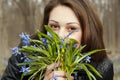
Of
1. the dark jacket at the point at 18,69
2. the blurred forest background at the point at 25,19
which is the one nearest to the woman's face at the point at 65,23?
the dark jacket at the point at 18,69

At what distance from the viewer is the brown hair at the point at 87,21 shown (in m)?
3.15

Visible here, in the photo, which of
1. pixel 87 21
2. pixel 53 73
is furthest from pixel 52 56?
pixel 87 21

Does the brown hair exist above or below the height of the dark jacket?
above

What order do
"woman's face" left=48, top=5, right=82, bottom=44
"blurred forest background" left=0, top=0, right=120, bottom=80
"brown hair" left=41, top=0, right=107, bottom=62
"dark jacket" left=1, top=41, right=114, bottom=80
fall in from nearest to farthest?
"woman's face" left=48, top=5, right=82, bottom=44
"brown hair" left=41, top=0, right=107, bottom=62
"dark jacket" left=1, top=41, right=114, bottom=80
"blurred forest background" left=0, top=0, right=120, bottom=80

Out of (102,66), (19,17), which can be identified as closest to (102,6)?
(19,17)

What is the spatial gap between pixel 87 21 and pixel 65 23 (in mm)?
285

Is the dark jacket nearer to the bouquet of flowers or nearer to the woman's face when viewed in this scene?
the woman's face

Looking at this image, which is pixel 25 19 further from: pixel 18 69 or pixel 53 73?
pixel 53 73

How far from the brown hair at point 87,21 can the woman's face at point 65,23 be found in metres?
0.04

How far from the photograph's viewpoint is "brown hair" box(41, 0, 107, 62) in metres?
3.15

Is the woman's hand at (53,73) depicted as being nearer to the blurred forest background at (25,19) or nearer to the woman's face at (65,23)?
the woman's face at (65,23)

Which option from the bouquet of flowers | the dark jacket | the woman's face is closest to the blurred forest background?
the dark jacket

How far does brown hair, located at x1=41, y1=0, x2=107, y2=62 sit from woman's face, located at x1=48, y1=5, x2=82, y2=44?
44 millimetres

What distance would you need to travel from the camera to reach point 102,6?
880 inches
